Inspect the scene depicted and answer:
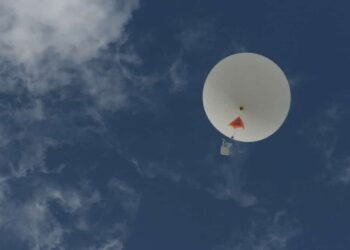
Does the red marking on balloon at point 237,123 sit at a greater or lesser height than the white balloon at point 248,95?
lesser

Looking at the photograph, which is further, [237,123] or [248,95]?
[237,123]

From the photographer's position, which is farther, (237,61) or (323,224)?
(323,224)

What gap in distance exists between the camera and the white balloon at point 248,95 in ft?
292

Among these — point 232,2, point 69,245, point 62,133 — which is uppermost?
point 232,2

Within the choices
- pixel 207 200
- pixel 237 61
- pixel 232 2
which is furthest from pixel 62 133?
pixel 237 61

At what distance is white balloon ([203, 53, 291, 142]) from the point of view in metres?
88.9

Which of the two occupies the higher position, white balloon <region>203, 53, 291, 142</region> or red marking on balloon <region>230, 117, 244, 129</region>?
white balloon <region>203, 53, 291, 142</region>

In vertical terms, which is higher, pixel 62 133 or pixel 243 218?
pixel 62 133

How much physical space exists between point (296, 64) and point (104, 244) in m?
48.2

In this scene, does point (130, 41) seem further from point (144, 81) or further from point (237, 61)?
point (237, 61)

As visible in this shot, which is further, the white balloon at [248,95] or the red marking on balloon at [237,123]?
the red marking on balloon at [237,123]

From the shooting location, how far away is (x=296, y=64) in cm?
12219

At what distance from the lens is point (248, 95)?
292 ft

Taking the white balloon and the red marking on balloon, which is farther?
the red marking on balloon
